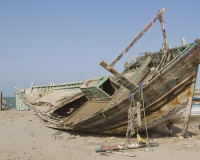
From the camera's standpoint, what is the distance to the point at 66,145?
25.2 ft

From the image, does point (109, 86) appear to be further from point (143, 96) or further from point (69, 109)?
point (69, 109)

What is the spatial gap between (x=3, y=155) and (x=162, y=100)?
4.64 metres

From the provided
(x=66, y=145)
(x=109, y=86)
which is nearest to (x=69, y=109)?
(x=109, y=86)

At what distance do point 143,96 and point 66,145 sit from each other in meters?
2.73

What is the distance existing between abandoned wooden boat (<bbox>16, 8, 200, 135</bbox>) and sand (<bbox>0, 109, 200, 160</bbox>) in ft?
1.32

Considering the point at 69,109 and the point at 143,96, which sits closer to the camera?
the point at 143,96

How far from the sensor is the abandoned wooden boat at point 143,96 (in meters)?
7.14

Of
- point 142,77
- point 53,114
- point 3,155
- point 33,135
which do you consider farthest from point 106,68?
point 53,114

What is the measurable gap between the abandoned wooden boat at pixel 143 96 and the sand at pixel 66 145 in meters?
→ 0.40

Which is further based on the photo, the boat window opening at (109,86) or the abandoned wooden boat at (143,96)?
the boat window opening at (109,86)

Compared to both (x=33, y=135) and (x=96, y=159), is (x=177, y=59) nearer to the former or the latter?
(x=96, y=159)

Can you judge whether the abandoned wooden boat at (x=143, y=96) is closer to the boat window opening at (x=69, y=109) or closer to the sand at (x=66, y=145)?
the sand at (x=66, y=145)

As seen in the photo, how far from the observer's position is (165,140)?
7.68 m

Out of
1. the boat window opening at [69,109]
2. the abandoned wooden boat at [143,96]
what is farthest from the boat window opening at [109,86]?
the boat window opening at [69,109]
